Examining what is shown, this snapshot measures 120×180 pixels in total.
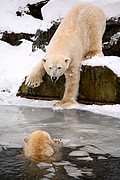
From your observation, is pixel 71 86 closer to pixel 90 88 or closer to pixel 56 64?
pixel 90 88

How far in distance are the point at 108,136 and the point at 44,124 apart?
2.97 ft

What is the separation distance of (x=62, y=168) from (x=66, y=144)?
0.73 m

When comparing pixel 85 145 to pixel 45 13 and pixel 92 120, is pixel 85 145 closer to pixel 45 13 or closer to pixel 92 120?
pixel 92 120

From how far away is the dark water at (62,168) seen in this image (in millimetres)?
3262

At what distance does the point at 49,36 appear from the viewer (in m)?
9.43

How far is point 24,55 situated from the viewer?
10328 mm

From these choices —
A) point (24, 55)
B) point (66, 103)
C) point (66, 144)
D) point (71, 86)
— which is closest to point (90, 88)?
point (71, 86)

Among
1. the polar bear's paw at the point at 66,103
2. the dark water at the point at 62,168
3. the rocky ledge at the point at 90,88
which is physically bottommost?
the dark water at the point at 62,168

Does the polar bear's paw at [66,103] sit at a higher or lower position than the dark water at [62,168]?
higher

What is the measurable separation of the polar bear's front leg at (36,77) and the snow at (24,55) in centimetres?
26

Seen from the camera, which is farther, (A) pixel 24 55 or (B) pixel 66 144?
(A) pixel 24 55

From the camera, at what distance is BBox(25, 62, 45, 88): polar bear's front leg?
691 centimetres

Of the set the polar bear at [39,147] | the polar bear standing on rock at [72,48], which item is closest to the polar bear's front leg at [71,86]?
the polar bear standing on rock at [72,48]

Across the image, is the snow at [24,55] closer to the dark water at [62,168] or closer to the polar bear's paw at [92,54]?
the polar bear's paw at [92,54]
